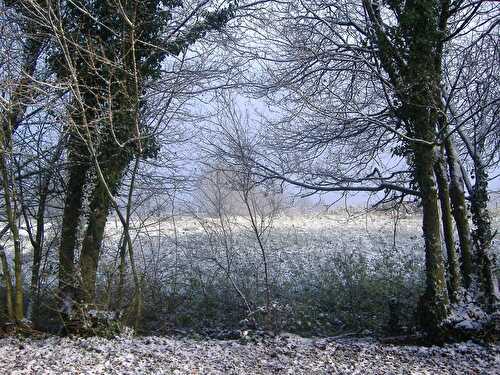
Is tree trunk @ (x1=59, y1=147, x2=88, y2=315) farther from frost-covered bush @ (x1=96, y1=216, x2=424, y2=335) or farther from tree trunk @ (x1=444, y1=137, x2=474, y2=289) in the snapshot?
tree trunk @ (x1=444, y1=137, x2=474, y2=289)

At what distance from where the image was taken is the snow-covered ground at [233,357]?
205 inches

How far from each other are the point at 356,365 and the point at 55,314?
13.9 feet

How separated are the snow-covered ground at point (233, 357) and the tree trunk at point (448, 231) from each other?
999mm

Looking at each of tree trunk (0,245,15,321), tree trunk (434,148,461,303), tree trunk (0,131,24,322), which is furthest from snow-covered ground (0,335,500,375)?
tree trunk (434,148,461,303)

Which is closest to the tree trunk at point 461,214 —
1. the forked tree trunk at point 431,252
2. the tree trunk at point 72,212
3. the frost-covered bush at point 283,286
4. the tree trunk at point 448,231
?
the tree trunk at point 448,231

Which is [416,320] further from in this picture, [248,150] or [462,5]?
[462,5]

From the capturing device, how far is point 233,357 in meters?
5.88

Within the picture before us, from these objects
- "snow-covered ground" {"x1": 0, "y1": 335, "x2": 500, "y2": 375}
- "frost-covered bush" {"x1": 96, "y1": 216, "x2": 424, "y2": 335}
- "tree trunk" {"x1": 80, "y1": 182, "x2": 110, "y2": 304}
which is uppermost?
"tree trunk" {"x1": 80, "y1": 182, "x2": 110, "y2": 304}

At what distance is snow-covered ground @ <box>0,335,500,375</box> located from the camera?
5215 millimetres

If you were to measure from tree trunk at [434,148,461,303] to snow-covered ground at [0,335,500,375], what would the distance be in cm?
100

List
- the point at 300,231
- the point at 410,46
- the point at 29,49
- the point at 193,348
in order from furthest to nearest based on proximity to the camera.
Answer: the point at 300,231 → the point at 410,46 → the point at 29,49 → the point at 193,348

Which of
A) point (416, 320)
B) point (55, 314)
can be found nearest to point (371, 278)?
point (416, 320)

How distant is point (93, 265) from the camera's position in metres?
6.91

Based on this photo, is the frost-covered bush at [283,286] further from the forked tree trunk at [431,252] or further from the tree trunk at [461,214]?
the tree trunk at [461,214]
